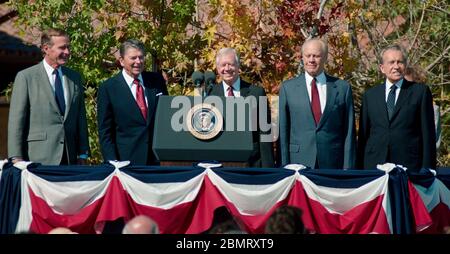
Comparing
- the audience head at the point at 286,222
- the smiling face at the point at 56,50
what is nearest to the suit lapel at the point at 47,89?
the smiling face at the point at 56,50

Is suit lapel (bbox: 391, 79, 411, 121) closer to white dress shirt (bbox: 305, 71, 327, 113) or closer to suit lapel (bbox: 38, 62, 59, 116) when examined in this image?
white dress shirt (bbox: 305, 71, 327, 113)

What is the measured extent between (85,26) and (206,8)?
1.81 m

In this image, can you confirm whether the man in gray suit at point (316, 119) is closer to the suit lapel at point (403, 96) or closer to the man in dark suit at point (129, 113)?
the suit lapel at point (403, 96)

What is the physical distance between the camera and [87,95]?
12008mm

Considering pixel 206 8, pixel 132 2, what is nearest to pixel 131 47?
pixel 132 2

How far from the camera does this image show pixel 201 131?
312 inches

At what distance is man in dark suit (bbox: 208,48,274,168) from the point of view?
853cm

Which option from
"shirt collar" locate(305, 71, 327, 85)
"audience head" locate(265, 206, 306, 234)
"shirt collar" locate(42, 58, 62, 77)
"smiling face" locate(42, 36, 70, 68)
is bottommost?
"audience head" locate(265, 206, 306, 234)

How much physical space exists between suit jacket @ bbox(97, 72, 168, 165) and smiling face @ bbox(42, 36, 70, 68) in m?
0.42

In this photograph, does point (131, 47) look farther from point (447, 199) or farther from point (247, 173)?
point (447, 199)

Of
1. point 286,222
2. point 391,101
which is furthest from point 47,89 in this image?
point 286,222

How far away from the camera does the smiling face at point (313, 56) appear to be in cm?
844

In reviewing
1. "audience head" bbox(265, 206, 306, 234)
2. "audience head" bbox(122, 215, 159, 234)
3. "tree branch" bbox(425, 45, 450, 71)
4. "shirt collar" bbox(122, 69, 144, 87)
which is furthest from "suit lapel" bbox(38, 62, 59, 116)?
"tree branch" bbox(425, 45, 450, 71)
